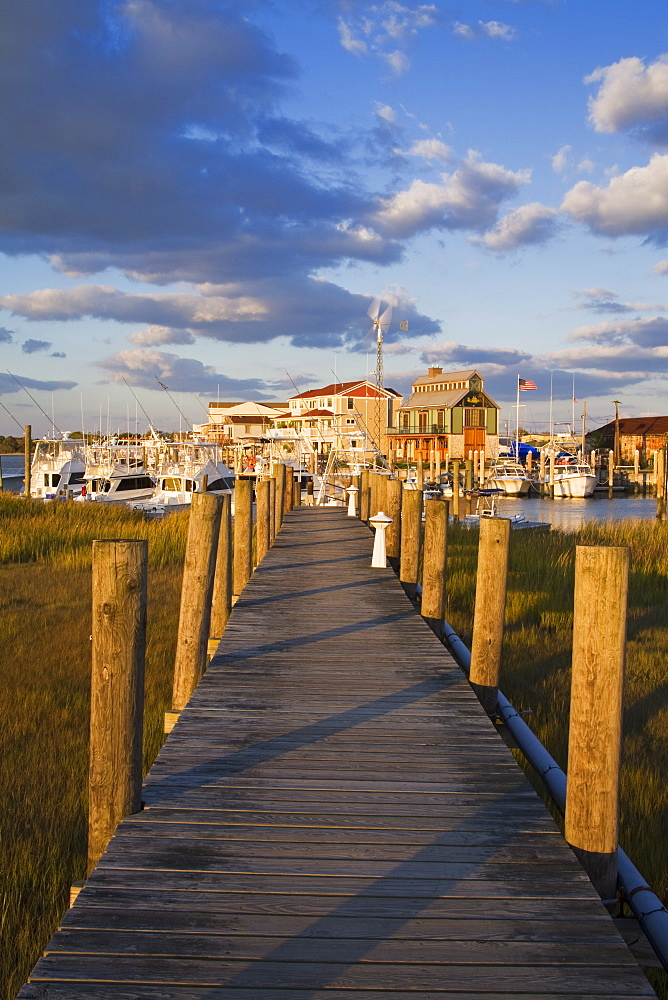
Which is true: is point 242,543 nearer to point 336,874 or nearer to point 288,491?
point 336,874

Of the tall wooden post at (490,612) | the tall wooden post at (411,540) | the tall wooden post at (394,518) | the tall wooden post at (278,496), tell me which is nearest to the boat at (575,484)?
the tall wooden post at (278,496)

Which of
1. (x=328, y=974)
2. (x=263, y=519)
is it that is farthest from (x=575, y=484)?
(x=328, y=974)

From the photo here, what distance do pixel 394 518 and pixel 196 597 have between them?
20.6 ft

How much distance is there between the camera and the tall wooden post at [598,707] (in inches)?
138

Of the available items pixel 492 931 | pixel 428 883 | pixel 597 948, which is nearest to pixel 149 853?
pixel 428 883

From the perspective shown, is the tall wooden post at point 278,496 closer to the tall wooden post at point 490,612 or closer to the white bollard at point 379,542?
the white bollard at point 379,542

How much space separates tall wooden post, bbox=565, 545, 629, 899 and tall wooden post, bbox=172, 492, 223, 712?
11.1ft

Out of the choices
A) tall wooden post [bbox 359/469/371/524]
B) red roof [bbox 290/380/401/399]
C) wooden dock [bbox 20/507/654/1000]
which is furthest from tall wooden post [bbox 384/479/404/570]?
red roof [bbox 290/380/401/399]

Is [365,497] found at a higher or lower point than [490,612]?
higher

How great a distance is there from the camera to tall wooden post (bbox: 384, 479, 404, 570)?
12.0 m

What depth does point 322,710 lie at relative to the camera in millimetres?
5305

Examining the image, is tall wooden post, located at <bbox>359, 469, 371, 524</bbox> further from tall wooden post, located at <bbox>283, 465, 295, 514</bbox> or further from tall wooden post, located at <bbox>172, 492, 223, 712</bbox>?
tall wooden post, located at <bbox>172, 492, 223, 712</bbox>

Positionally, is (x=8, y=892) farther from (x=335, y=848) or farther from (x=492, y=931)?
(x=492, y=931)

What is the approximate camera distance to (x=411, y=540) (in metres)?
10.2
